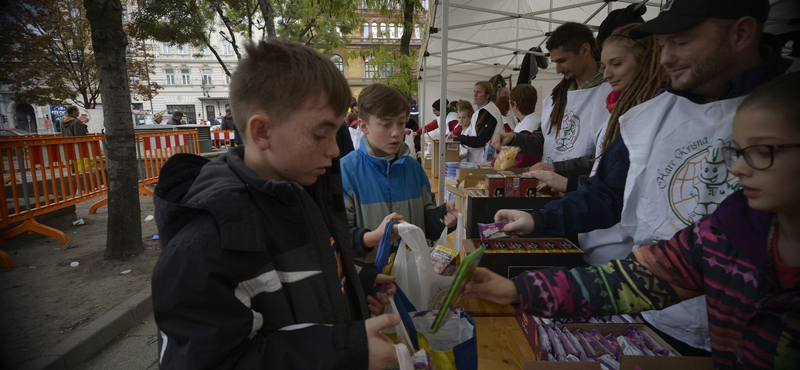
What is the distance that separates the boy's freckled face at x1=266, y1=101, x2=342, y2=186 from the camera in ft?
3.92

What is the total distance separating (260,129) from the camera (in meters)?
1.20

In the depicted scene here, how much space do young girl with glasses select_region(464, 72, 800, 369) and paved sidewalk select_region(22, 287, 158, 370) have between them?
321 cm

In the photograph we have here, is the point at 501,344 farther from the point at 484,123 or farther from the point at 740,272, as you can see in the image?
the point at 484,123

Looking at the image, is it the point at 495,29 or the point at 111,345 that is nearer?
the point at 111,345

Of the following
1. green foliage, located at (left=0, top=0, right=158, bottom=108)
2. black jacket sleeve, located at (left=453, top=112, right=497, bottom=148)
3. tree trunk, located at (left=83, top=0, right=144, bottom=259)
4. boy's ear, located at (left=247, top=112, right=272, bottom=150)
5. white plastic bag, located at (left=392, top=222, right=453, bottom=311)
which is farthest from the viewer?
green foliage, located at (left=0, top=0, right=158, bottom=108)

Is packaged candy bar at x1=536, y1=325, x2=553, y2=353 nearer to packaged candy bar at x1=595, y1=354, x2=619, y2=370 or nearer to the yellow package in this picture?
packaged candy bar at x1=595, y1=354, x2=619, y2=370

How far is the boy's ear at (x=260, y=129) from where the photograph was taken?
1.18 m

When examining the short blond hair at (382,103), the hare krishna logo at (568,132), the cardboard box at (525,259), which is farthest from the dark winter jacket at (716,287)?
the hare krishna logo at (568,132)

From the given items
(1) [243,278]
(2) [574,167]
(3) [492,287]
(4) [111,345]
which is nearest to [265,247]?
(1) [243,278]

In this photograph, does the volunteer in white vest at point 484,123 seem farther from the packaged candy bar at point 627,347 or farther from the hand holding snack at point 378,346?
the hand holding snack at point 378,346

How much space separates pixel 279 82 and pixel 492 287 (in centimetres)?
100

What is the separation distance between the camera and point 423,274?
5.10 ft

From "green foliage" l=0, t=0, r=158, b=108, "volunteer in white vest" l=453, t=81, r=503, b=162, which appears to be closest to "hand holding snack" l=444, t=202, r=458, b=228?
"volunteer in white vest" l=453, t=81, r=503, b=162

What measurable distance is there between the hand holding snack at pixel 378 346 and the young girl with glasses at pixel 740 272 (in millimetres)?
489
